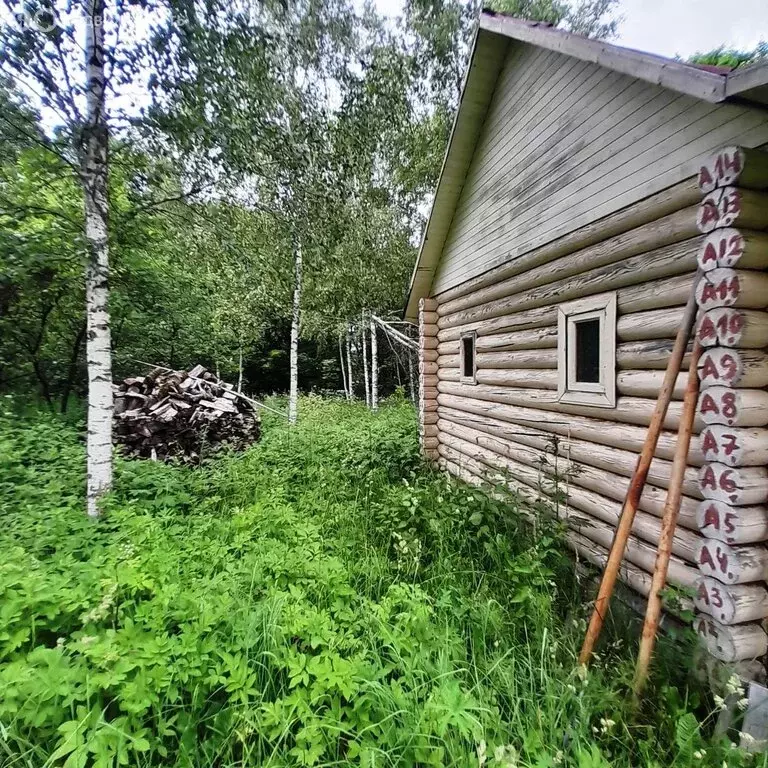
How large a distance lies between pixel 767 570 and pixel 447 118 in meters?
12.6

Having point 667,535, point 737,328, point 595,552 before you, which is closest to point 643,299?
point 737,328

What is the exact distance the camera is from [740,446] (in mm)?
2416

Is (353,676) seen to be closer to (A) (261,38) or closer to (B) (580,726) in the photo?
(B) (580,726)

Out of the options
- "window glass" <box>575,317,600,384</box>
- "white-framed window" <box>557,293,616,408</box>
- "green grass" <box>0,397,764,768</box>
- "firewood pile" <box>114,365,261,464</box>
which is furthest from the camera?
"firewood pile" <box>114,365,261,464</box>

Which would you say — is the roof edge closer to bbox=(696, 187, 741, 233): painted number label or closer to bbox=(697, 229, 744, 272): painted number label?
bbox=(696, 187, 741, 233): painted number label

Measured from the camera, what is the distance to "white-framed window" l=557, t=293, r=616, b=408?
3.62m

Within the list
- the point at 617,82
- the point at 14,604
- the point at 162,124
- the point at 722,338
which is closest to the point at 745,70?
the point at 722,338

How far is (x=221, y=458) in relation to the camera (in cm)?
777

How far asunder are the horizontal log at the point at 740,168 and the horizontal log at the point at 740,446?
147 cm

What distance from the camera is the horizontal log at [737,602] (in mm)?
2439

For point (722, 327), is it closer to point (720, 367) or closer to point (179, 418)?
point (720, 367)

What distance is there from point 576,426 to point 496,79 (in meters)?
4.85

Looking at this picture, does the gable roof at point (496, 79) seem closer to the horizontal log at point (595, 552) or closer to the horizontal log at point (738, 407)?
the horizontal log at point (738, 407)

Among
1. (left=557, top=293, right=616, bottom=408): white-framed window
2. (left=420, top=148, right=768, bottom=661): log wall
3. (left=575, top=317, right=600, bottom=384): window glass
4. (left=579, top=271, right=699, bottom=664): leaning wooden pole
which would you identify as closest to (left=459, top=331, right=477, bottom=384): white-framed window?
(left=420, top=148, right=768, bottom=661): log wall
